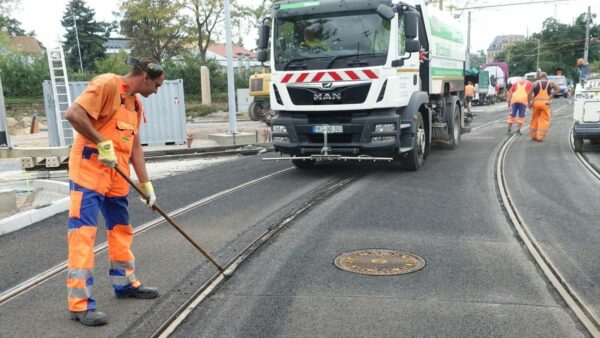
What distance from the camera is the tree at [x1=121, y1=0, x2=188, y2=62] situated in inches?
1694

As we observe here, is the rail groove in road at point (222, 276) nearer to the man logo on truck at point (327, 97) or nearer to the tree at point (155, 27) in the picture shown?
the man logo on truck at point (327, 97)

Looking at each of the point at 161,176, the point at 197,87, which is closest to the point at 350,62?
the point at 161,176

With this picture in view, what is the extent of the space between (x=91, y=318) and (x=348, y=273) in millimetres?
2144

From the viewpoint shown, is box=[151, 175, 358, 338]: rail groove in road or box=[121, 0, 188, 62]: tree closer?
box=[151, 175, 358, 338]: rail groove in road

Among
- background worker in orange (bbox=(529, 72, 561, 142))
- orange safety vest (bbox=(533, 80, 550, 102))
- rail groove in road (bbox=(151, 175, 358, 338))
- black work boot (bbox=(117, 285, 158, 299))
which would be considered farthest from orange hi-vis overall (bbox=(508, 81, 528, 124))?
black work boot (bbox=(117, 285, 158, 299))

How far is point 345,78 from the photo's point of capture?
9.03m

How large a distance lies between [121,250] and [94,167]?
2.45ft

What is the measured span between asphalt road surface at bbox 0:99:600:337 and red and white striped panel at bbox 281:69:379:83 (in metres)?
1.77

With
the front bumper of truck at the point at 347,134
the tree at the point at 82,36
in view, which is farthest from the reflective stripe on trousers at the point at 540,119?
the tree at the point at 82,36

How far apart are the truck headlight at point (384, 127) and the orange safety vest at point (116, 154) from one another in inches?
214

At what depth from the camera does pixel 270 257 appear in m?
5.22

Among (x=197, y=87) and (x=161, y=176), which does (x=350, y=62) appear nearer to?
(x=161, y=176)

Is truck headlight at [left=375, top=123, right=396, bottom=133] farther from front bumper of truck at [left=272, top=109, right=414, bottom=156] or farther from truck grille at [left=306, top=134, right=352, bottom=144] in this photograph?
truck grille at [left=306, top=134, right=352, bottom=144]

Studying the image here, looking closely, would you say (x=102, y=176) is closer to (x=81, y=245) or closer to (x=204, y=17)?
(x=81, y=245)
